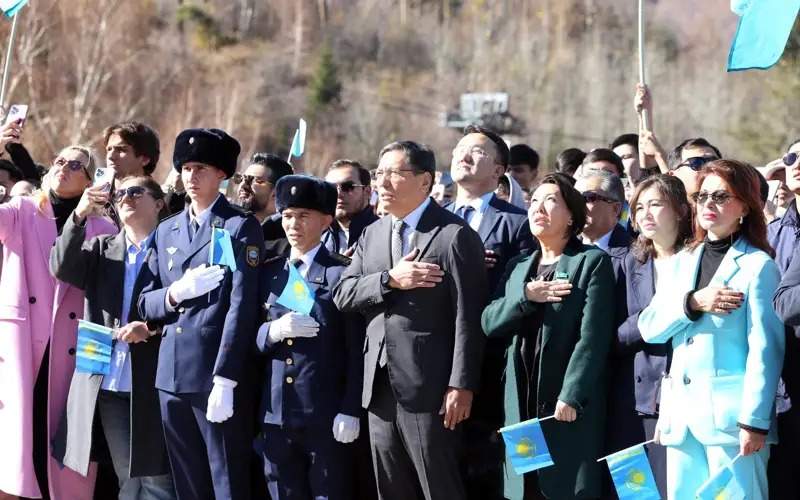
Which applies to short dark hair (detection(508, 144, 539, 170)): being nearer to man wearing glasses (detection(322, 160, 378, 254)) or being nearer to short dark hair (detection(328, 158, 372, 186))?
short dark hair (detection(328, 158, 372, 186))

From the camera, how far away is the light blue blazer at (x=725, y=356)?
4.47m

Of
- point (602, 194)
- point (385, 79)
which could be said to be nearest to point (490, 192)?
point (602, 194)

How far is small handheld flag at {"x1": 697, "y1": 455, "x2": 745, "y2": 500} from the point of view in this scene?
14.8 feet

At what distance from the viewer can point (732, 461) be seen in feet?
14.9

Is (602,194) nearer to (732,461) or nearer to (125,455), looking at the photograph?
(732,461)

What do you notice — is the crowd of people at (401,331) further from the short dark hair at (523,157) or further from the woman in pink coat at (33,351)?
the short dark hair at (523,157)

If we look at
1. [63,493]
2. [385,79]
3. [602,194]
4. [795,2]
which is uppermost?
[385,79]

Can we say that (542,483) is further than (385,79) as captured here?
No

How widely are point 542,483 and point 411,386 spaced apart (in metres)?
0.73

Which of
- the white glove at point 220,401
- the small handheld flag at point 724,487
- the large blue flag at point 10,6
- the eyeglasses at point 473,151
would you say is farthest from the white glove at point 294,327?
the large blue flag at point 10,6

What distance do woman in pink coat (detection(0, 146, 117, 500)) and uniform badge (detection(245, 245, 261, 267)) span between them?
113cm

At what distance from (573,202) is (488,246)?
0.68 m

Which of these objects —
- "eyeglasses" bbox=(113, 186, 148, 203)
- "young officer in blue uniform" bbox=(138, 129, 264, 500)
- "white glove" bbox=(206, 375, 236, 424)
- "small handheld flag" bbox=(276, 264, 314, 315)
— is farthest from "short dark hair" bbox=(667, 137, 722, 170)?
"eyeglasses" bbox=(113, 186, 148, 203)

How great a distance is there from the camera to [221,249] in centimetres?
570
